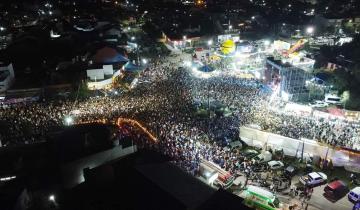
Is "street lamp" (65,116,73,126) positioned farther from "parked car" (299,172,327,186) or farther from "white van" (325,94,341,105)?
"white van" (325,94,341,105)

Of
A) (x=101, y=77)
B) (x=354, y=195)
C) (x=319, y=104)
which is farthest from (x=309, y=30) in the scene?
(x=354, y=195)

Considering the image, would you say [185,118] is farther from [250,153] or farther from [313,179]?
[313,179]

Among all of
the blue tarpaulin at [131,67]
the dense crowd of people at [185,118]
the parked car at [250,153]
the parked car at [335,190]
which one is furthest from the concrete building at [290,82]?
the blue tarpaulin at [131,67]

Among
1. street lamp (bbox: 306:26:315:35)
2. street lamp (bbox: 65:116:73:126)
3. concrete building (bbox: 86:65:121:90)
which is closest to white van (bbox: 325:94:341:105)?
concrete building (bbox: 86:65:121:90)

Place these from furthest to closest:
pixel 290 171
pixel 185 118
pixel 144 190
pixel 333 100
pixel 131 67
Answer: pixel 131 67, pixel 333 100, pixel 185 118, pixel 290 171, pixel 144 190

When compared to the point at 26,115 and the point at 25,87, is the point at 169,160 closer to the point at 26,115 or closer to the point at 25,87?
the point at 26,115

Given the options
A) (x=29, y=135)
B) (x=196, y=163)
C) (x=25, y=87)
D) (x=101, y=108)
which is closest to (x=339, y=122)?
(x=196, y=163)

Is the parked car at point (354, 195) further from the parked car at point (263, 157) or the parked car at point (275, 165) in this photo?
the parked car at point (263, 157)
